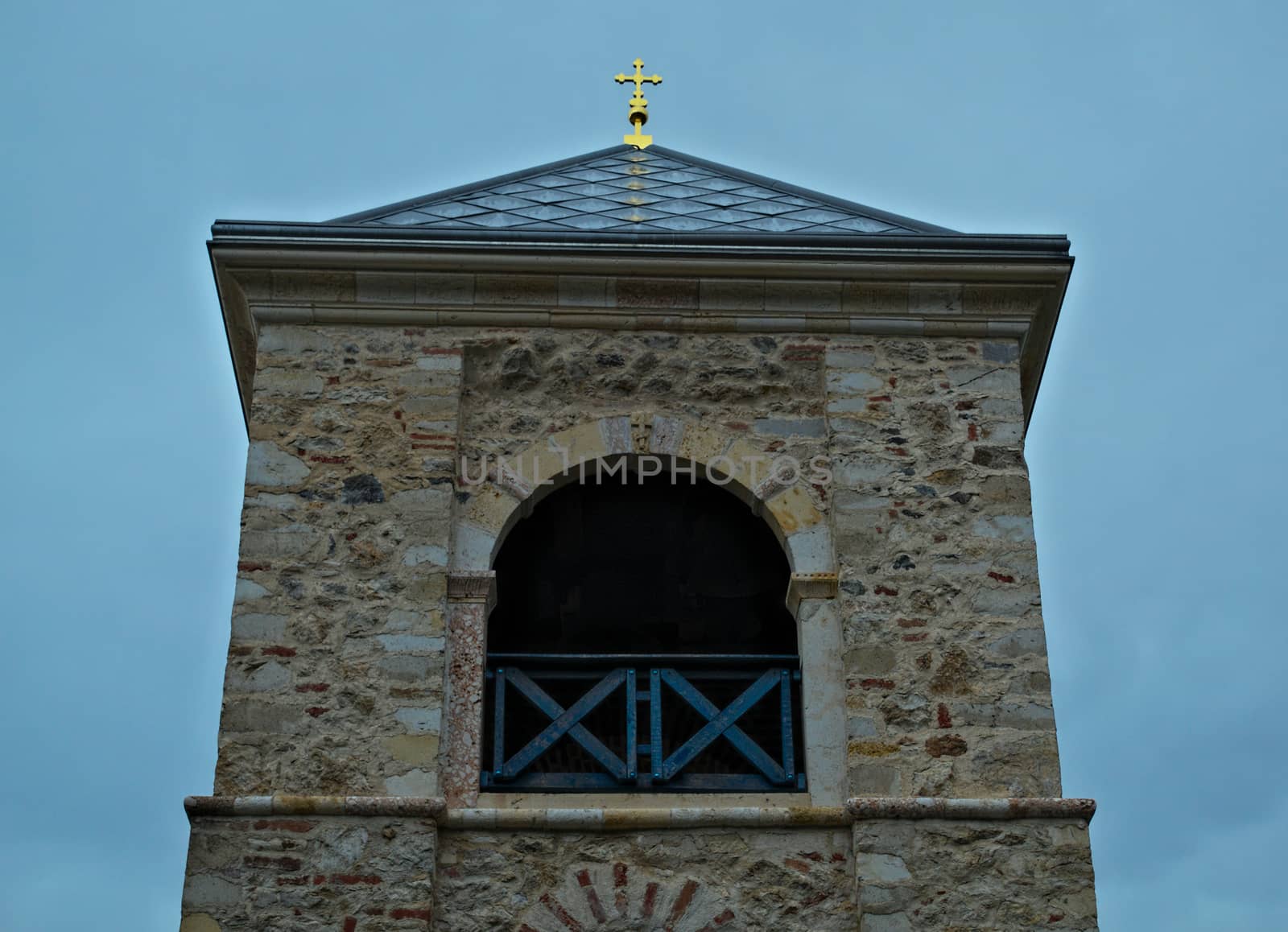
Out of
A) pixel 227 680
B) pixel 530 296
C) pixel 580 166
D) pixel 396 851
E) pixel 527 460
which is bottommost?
pixel 396 851

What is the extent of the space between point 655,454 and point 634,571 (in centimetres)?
140

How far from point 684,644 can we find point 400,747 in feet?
9.19

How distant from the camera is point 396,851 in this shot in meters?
7.50

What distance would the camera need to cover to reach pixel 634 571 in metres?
9.98

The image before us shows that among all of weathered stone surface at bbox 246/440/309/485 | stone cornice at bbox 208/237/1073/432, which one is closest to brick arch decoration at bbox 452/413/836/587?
stone cornice at bbox 208/237/1073/432

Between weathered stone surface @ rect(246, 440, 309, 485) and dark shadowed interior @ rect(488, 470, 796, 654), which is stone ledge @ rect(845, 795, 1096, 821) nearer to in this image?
dark shadowed interior @ rect(488, 470, 796, 654)

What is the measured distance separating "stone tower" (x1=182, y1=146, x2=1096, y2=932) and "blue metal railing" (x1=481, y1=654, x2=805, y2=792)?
0.06 feet

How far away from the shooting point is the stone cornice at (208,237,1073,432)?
907cm

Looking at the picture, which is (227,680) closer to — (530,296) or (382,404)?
(382,404)

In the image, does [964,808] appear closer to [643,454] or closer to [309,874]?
[643,454]

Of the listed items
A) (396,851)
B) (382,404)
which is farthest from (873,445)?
(396,851)

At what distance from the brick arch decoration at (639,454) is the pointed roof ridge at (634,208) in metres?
1.09

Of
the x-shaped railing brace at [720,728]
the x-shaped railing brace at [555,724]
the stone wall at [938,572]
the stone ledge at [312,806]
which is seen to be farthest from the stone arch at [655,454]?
the stone ledge at [312,806]

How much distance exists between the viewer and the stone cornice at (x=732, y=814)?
7629 millimetres
